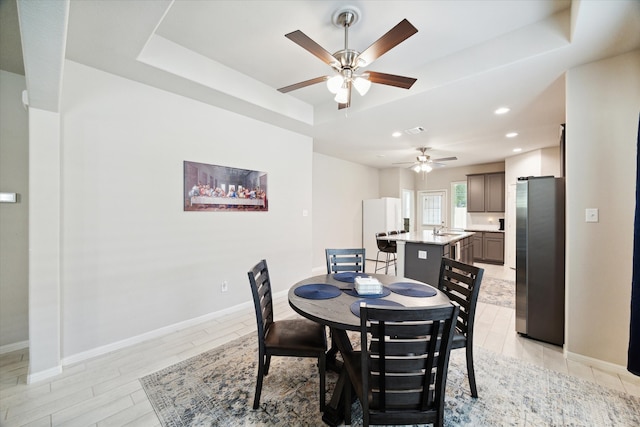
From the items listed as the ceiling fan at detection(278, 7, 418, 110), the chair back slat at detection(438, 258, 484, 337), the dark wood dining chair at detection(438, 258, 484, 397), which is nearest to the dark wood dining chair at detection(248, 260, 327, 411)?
the dark wood dining chair at detection(438, 258, 484, 397)

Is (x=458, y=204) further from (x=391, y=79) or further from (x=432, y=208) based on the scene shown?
(x=391, y=79)

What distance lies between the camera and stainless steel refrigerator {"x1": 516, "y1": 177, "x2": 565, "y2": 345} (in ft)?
8.52

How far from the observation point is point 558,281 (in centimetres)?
260

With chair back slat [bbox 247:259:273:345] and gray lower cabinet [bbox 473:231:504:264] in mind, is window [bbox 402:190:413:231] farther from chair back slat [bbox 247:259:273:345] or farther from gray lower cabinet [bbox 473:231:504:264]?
chair back slat [bbox 247:259:273:345]

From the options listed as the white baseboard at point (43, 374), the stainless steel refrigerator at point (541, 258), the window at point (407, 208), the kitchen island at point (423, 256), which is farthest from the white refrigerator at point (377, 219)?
the white baseboard at point (43, 374)

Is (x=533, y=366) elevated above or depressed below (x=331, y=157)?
below

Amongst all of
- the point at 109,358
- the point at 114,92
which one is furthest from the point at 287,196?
the point at 109,358

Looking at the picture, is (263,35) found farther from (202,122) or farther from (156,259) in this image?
(156,259)

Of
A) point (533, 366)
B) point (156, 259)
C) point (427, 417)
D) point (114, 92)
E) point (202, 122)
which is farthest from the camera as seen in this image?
point (202, 122)

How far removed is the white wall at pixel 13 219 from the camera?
245 centimetres

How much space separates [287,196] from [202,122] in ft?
5.22

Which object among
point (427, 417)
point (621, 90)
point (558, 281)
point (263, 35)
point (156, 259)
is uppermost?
point (263, 35)

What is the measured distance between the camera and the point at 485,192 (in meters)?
6.85

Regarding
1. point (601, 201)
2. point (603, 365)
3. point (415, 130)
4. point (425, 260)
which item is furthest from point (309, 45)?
point (603, 365)
